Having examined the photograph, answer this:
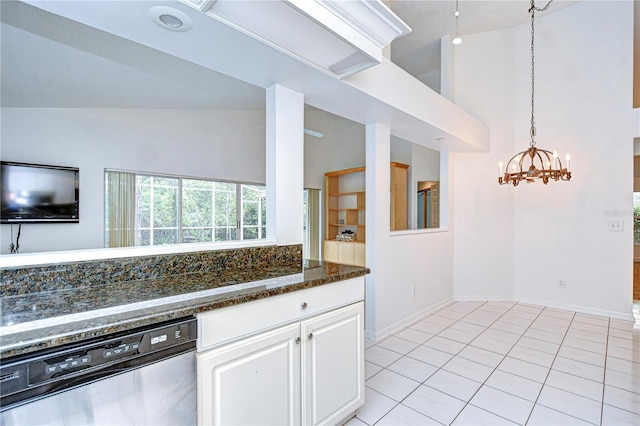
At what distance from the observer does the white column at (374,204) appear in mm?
3018

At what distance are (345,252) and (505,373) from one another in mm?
3491

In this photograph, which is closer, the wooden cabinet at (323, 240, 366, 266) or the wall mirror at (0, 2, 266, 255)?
the wall mirror at (0, 2, 266, 255)

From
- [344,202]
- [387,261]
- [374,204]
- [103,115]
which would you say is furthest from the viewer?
[344,202]

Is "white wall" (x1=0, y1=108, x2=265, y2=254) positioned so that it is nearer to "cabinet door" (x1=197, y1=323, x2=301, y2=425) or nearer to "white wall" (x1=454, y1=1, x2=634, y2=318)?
"cabinet door" (x1=197, y1=323, x2=301, y2=425)

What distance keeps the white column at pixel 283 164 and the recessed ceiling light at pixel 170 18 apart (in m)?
0.72

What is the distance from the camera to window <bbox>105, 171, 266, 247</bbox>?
4.03 meters

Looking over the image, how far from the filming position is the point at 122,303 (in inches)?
42.9

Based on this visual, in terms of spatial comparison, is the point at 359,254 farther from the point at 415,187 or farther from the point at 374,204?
the point at 374,204

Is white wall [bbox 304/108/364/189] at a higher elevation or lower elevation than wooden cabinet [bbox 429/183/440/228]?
higher

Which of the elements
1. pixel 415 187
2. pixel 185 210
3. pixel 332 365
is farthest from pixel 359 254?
pixel 332 365

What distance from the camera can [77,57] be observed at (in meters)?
2.26

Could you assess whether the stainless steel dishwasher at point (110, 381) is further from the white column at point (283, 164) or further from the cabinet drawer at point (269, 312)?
the white column at point (283, 164)

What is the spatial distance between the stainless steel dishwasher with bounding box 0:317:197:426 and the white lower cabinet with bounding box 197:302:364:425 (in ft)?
0.27

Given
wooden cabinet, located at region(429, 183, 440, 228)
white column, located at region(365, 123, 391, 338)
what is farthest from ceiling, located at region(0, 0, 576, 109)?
wooden cabinet, located at region(429, 183, 440, 228)
